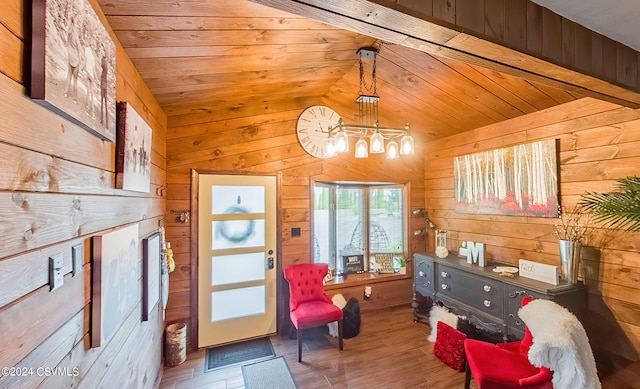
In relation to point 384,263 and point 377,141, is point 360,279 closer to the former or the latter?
point 384,263

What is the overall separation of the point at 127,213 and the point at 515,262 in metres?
3.63

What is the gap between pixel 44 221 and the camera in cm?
87

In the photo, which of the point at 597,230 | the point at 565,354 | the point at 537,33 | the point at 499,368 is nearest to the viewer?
the point at 537,33

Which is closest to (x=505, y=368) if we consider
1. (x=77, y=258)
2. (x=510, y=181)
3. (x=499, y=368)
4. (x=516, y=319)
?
(x=499, y=368)

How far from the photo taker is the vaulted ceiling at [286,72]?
1.48 m

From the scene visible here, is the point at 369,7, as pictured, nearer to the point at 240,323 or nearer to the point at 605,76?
the point at 605,76

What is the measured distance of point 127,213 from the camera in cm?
166

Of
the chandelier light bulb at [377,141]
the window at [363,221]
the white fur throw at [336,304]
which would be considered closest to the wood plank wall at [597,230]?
the window at [363,221]

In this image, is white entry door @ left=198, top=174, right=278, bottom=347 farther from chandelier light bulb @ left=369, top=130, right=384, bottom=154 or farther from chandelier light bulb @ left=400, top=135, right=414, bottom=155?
chandelier light bulb @ left=400, top=135, right=414, bottom=155

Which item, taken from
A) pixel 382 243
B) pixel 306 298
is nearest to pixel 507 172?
pixel 382 243

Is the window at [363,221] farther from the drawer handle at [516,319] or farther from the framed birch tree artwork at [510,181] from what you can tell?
the drawer handle at [516,319]

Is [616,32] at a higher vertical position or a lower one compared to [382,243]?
higher

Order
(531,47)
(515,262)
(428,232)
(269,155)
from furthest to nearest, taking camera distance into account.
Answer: (428,232), (269,155), (515,262), (531,47)

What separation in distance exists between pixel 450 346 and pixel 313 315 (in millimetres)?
1359
